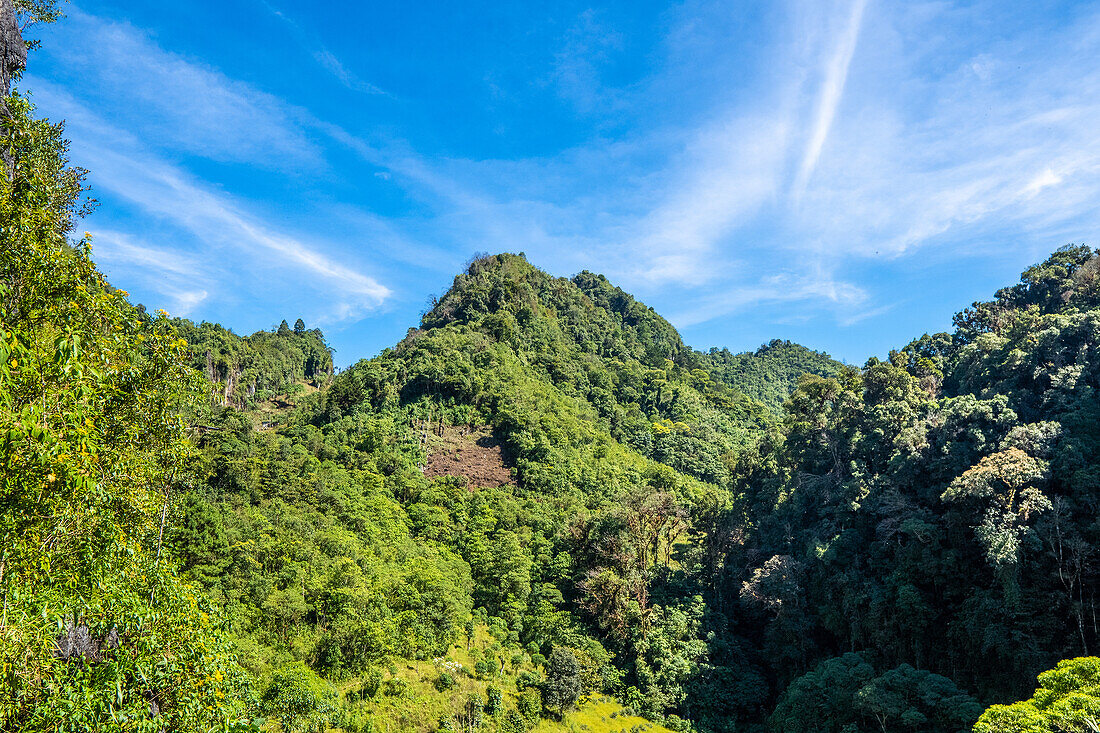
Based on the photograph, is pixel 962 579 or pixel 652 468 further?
pixel 652 468

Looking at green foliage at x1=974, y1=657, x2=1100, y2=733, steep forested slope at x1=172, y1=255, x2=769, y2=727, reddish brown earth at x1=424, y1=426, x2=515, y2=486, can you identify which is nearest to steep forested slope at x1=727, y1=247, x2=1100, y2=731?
steep forested slope at x1=172, y1=255, x2=769, y2=727

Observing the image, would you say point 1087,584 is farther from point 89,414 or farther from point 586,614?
point 89,414

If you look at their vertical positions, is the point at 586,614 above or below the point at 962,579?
below

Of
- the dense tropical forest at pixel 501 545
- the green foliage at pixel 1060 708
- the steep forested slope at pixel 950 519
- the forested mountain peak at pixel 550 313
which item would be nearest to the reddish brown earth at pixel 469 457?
the dense tropical forest at pixel 501 545

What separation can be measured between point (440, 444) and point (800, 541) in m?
28.0

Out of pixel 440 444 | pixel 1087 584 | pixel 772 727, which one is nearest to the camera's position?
pixel 1087 584

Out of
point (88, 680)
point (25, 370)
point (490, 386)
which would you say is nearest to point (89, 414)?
point (25, 370)

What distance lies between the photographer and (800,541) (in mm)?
29219

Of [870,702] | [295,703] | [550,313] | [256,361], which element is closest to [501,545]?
[295,703]

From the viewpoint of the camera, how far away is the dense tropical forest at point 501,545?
6246 millimetres

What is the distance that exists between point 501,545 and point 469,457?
1311cm

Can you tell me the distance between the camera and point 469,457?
148 ft

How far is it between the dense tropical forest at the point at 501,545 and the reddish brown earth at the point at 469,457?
0.86 feet

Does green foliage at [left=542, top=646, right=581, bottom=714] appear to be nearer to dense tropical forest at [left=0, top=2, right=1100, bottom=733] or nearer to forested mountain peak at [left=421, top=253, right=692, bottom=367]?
dense tropical forest at [left=0, top=2, right=1100, bottom=733]
